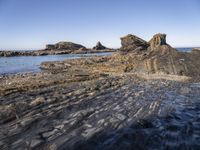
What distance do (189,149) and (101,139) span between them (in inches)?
136

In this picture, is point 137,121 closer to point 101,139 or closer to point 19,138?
point 101,139

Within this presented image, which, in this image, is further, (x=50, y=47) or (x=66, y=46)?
(x=66, y=46)

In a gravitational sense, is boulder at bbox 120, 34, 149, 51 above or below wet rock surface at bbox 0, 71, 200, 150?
above

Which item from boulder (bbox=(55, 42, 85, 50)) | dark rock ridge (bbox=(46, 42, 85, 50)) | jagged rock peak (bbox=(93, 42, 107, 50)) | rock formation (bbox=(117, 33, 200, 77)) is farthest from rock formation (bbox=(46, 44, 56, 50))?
rock formation (bbox=(117, 33, 200, 77))

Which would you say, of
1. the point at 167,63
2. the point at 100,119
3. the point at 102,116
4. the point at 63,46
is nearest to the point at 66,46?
the point at 63,46

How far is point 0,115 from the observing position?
42.2 ft

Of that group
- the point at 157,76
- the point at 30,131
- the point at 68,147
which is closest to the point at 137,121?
the point at 68,147

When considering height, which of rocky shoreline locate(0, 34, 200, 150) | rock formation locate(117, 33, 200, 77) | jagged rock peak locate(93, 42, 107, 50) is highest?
rock formation locate(117, 33, 200, 77)

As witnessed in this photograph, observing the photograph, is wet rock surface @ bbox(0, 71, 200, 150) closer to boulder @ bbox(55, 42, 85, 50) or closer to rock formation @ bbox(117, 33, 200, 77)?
rock formation @ bbox(117, 33, 200, 77)

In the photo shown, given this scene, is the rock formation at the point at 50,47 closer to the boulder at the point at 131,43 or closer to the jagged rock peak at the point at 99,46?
the jagged rock peak at the point at 99,46

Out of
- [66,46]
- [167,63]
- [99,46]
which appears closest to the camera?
[167,63]

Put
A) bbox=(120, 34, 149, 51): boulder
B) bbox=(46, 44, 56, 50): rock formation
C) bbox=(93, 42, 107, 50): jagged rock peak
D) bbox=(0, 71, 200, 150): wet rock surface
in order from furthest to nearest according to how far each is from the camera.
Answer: bbox=(93, 42, 107, 50): jagged rock peak, bbox=(46, 44, 56, 50): rock formation, bbox=(120, 34, 149, 51): boulder, bbox=(0, 71, 200, 150): wet rock surface

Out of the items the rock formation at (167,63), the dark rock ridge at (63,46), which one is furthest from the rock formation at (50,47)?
the rock formation at (167,63)

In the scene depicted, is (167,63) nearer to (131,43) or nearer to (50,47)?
(131,43)
